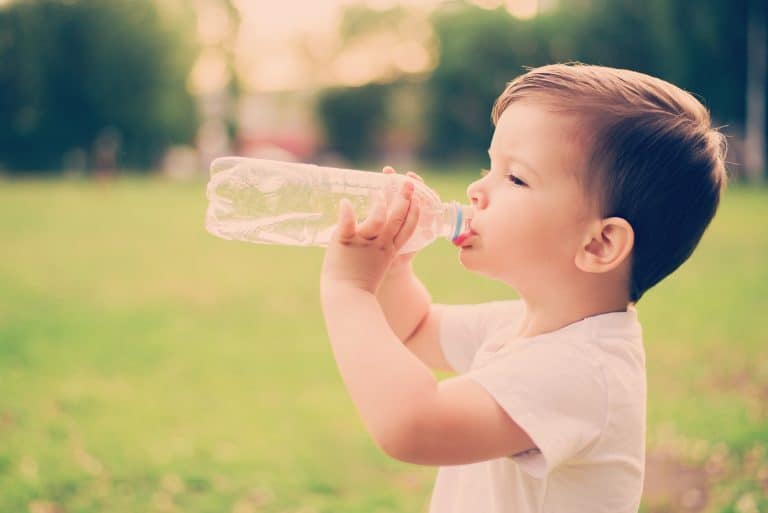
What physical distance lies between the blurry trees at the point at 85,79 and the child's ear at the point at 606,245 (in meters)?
35.3

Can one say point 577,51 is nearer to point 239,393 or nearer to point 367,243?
point 239,393

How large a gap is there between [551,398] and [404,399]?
255 mm

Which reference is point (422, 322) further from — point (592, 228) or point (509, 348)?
point (592, 228)

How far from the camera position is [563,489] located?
4.91ft

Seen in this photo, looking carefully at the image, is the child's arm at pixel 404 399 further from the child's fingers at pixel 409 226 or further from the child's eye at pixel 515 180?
the child's eye at pixel 515 180

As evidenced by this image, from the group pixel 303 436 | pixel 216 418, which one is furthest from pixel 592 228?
pixel 216 418

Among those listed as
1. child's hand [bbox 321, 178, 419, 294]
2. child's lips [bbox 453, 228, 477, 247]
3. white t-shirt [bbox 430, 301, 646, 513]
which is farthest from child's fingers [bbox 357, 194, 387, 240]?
white t-shirt [bbox 430, 301, 646, 513]

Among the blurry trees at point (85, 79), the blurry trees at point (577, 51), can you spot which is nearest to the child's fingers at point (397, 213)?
the blurry trees at point (577, 51)

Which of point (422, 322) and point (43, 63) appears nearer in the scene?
point (422, 322)

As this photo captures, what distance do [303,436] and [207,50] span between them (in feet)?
132

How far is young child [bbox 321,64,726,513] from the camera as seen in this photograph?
1379 millimetres

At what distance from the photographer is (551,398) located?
4.50 ft

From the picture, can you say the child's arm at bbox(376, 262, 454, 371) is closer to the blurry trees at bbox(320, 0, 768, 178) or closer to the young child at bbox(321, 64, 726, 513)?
the young child at bbox(321, 64, 726, 513)

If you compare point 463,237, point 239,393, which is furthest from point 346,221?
point 239,393
